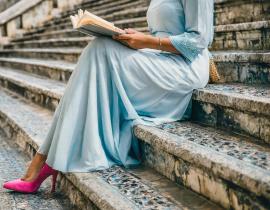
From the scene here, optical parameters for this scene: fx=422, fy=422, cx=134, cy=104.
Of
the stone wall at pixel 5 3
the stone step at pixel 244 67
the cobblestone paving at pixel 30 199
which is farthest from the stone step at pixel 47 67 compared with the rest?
the stone wall at pixel 5 3

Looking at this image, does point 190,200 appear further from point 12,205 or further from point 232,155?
point 12,205

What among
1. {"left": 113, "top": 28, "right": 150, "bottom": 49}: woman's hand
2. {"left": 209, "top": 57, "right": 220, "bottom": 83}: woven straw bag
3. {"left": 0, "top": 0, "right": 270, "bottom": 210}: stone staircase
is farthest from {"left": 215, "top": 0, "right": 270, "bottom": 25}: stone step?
{"left": 113, "top": 28, "right": 150, "bottom": 49}: woman's hand

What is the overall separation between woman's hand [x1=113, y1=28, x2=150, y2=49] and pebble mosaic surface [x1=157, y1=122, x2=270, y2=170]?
1.62 ft

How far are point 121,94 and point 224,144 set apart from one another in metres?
0.67

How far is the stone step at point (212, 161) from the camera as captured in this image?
1.61m

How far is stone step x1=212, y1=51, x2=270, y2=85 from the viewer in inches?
107

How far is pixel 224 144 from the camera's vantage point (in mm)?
2080

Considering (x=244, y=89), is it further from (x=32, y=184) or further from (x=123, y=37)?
(x=32, y=184)

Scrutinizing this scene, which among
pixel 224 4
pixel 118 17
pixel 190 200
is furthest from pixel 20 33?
pixel 190 200

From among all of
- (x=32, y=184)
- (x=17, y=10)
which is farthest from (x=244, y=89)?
(x=17, y=10)

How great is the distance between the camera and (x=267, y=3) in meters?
3.59

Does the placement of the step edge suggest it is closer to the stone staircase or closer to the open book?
the stone staircase

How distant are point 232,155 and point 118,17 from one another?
4993 mm

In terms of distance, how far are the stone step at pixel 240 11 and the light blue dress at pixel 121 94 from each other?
1.27 meters
